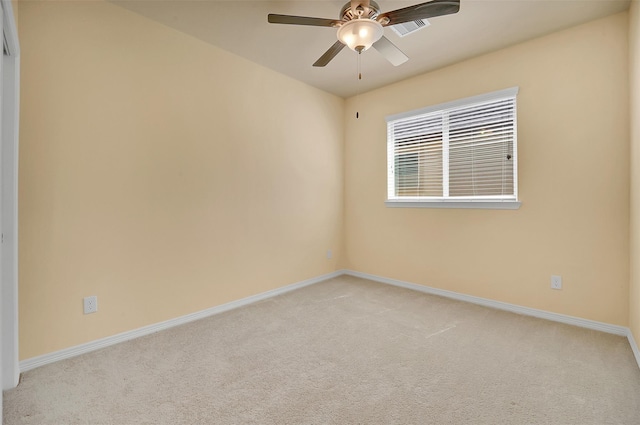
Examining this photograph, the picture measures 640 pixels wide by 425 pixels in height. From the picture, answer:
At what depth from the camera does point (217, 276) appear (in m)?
3.05

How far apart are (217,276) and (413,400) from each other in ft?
6.79

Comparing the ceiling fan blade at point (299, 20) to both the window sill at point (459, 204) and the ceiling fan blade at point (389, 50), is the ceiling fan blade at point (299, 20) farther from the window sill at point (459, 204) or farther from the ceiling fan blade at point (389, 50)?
the window sill at point (459, 204)

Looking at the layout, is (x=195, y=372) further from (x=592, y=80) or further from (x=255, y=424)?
(x=592, y=80)

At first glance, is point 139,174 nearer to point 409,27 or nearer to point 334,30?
point 334,30

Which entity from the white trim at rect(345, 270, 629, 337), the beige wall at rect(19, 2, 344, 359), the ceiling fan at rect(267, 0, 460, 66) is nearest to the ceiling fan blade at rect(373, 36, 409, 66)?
the ceiling fan at rect(267, 0, 460, 66)

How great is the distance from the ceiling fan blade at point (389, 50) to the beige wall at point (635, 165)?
1.57 meters

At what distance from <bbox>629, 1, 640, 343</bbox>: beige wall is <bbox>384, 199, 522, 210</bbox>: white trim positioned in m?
0.81

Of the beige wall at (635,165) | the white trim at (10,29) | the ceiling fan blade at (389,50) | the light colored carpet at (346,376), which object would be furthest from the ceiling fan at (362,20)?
the light colored carpet at (346,376)

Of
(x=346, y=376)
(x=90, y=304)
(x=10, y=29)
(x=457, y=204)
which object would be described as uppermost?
(x=10, y=29)

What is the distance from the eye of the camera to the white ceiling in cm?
234

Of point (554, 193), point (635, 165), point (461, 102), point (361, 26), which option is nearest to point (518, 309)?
point (554, 193)

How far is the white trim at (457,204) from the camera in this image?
9.88 feet

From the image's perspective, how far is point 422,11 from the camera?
184 centimetres

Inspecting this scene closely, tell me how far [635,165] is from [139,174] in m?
3.75
